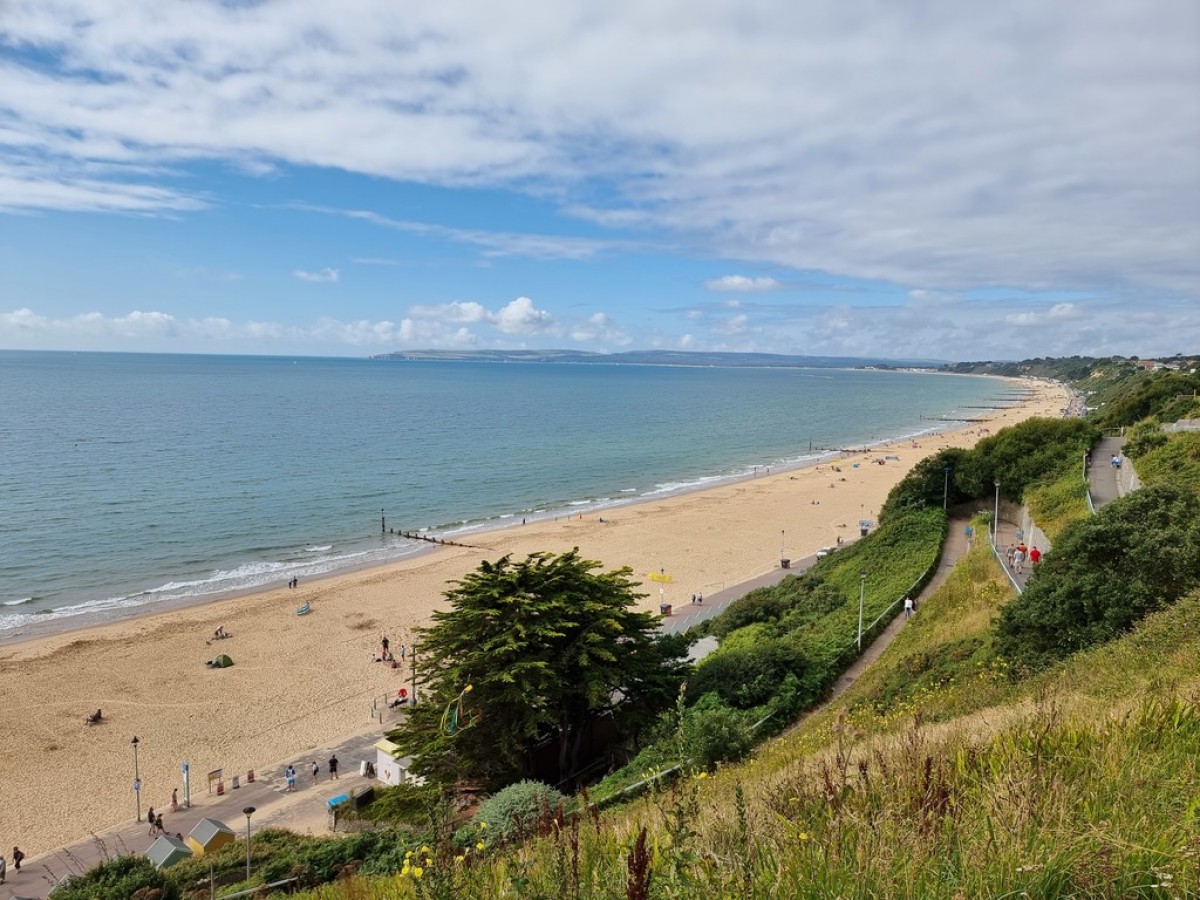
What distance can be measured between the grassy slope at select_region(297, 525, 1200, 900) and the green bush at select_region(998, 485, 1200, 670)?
8004 mm

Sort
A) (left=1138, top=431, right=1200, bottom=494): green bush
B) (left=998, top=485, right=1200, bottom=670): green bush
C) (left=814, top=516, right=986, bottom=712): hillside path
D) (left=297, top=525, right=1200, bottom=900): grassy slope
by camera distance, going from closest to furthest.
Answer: (left=297, top=525, right=1200, bottom=900): grassy slope → (left=998, top=485, right=1200, bottom=670): green bush → (left=814, top=516, right=986, bottom=712): hillside path → (left=1138, top=431, right=1200, bottom=494): green bush

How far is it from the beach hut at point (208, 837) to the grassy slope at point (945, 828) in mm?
14028

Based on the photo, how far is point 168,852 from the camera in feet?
52.6

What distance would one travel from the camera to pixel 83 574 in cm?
3706

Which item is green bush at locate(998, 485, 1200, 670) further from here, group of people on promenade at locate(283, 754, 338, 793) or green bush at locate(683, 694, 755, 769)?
group of people on promenade at locate(283, 754, 338, 793)

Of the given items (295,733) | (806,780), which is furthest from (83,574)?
(806,780)

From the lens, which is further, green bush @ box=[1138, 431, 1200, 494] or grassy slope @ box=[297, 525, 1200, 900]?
green bush @ box=[1138, 431, 1200, 494]

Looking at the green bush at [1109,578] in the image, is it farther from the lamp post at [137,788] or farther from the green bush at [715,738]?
the lamp post at [137,788]

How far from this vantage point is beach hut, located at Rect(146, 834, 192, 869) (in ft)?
51.7

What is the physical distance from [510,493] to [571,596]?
43.1 m

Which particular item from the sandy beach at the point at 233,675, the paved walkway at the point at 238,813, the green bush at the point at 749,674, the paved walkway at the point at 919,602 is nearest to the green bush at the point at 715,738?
the green bush at the point at 749,674

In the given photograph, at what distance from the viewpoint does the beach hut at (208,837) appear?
16828 mm

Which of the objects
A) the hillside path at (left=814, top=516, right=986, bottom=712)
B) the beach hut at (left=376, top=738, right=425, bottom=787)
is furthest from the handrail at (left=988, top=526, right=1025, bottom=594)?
the beach hut at (left=376, top=738, right=425, bottom=787)

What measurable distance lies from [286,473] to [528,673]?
5422 centimetres
